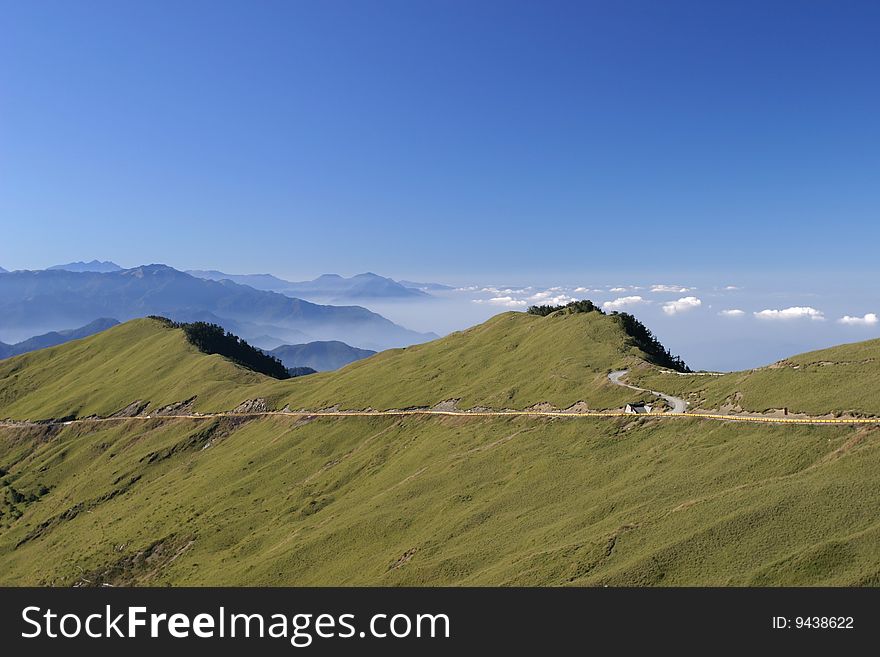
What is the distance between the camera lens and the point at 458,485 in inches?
3120

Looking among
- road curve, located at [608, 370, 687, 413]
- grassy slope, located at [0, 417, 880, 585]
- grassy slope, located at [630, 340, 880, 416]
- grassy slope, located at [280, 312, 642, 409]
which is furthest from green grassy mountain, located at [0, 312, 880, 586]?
grassy slope, located at [630, 340, 880, 416]

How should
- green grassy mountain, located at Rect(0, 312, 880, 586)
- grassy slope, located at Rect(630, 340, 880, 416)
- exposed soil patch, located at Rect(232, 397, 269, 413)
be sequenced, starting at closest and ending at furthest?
green grassy mountain, located at Rect(0, 312, 880, 586)
grassy slope, located at Rect(630, 340, 880, 416)
exposed soil patch, located at Rect(232, 397, 269, 413)

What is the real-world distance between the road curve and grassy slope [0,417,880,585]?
4.13m

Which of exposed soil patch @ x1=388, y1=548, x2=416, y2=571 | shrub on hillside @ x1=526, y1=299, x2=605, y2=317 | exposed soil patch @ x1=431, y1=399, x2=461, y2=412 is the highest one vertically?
shrub on hillside @ x1=526, y1=299, x2=605, y2=317

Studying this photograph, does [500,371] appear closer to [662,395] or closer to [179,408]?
[662,395]

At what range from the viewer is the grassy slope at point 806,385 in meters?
62.3

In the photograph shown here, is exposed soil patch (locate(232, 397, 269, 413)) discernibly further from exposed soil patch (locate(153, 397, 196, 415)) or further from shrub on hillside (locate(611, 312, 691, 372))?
shrub on hillside (locate(611, 312, 691, 372))

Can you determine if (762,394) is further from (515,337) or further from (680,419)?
(515,337)

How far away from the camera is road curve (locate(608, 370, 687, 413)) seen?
78.2 metres

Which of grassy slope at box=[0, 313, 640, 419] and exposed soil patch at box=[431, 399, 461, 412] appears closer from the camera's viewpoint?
grassy slope at box=[0, 313, 640, 419]
